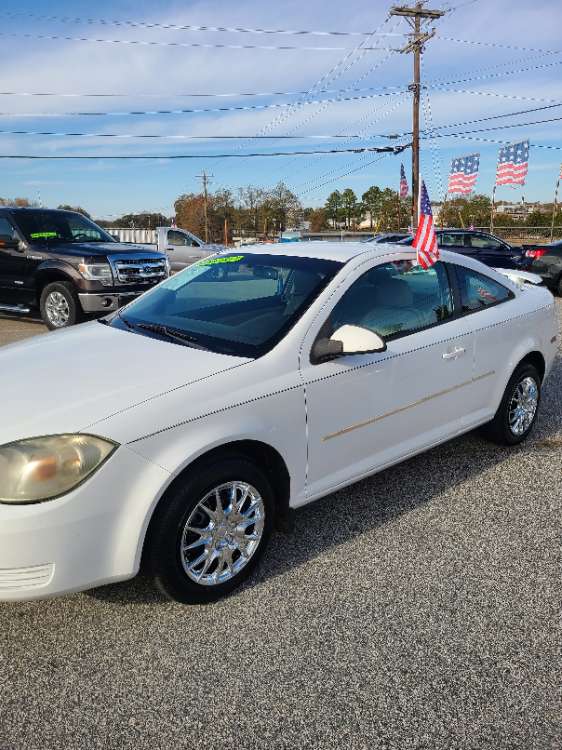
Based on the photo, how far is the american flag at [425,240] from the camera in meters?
3.85

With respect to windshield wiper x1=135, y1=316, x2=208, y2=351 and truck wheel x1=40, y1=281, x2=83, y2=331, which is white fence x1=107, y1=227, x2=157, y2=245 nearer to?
truck wheel x1=40, y1=281, x2=83, y2=331

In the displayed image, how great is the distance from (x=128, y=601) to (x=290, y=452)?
1.01 meters

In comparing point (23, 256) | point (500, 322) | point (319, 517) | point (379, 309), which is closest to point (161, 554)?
point (319, 517)

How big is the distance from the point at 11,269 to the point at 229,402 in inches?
330

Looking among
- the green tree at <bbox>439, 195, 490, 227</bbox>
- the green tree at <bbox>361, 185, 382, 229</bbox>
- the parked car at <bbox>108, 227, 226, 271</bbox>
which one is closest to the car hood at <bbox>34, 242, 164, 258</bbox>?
the parked car at <bbox>108, 227, 226, 271</bbox>

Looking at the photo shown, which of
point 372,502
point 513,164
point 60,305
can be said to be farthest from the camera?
point 513,164

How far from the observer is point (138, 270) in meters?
9.89

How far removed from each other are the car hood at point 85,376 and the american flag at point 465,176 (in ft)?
96.3

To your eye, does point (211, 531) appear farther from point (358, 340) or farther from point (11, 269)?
point (11, 269)

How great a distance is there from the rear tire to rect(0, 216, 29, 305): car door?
7830mm

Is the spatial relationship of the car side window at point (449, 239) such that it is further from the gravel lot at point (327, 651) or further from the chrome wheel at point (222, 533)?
the chrome wheel at point (222, 533)

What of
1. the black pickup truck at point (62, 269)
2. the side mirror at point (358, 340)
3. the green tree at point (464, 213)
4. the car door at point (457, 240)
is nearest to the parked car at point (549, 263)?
the car door at point (457, 240)

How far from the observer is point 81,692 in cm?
238

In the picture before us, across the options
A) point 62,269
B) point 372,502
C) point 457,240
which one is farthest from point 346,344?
point 457,240
